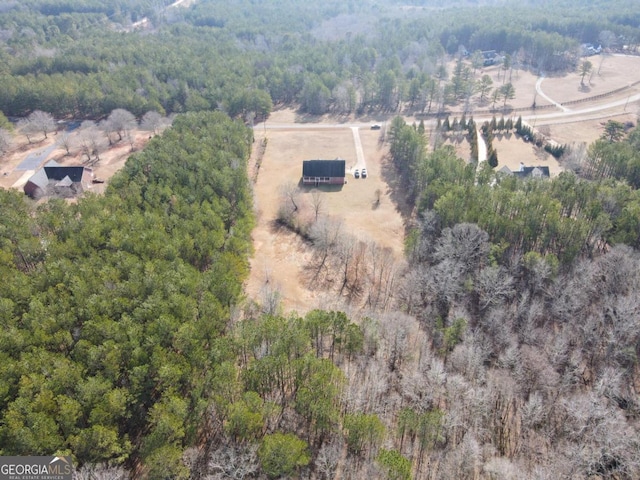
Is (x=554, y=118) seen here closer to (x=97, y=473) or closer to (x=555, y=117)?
(x=555, y=117)

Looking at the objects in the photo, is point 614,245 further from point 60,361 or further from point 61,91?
point 61,91

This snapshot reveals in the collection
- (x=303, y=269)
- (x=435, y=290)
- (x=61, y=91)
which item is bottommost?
(x=303, y=269)

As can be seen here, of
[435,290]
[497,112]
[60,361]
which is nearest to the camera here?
[60,361]

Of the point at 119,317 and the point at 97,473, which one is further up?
the point at 119,317

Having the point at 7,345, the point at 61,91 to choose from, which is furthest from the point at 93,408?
the point at 61,91

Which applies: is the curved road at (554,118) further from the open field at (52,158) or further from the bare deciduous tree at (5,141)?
the bare deciduous tree at (5,141)

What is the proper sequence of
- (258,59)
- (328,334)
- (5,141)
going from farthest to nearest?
(258,59) < (5,141) < (328,334)

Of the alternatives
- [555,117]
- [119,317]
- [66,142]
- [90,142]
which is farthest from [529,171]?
[66,142]
